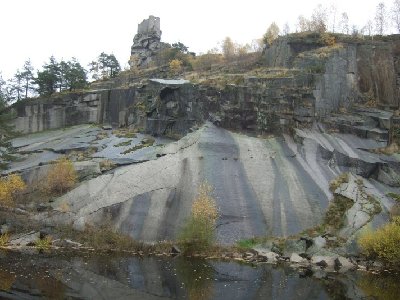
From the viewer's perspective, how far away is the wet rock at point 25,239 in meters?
36.5

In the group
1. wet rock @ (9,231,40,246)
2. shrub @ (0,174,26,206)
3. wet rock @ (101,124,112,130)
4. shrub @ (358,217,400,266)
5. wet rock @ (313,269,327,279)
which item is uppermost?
wet rock @ (101,124,112,130)

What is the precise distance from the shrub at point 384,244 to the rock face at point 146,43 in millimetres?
66141

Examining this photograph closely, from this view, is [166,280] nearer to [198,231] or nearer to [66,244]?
[198,231]

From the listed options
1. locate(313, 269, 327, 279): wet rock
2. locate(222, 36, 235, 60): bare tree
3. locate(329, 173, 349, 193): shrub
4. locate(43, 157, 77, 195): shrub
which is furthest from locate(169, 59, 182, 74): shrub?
locate(313, 269, 327, 279): wet rock

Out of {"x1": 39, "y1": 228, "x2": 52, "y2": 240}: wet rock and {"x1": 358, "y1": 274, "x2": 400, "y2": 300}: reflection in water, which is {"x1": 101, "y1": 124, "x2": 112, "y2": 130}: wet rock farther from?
{"x1": 358, "y1": 274, "x2": 400, "y2": 300}: reflection in water

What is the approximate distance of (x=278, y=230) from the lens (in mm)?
38031

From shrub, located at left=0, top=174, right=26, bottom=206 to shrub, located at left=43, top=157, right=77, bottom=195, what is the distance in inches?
93.4

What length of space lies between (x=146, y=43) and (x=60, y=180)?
2204 inches

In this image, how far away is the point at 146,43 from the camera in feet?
309

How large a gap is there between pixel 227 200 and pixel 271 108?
16.1 metres

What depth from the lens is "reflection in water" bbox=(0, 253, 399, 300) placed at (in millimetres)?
24344

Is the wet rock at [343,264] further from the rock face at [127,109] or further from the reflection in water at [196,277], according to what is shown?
the rock face at [127,109]

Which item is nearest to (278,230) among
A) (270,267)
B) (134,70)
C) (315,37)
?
(270,267)

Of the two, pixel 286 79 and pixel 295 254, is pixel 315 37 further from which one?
pixel 295 254
